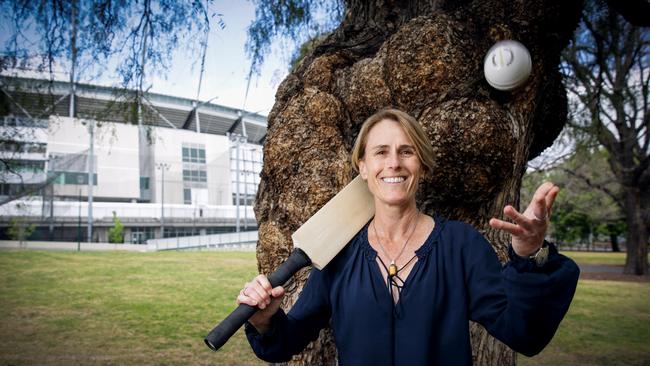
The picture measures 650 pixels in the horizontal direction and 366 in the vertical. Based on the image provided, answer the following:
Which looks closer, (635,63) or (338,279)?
(338,279)

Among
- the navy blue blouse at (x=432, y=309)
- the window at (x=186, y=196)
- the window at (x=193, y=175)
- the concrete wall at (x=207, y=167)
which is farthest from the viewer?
the window at (x=186, y=196)

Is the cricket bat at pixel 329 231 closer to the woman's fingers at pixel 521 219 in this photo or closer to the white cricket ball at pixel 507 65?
the woman's fingers at pixel 521 219

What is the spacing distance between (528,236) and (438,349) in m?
0.62

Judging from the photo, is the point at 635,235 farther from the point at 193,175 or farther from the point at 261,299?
the point at 193,175

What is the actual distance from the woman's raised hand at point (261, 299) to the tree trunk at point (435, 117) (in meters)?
1.19

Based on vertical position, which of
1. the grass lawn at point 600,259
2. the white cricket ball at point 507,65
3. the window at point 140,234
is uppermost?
the white cricket ball at point 507,65

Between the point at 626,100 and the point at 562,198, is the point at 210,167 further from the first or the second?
the point at 626,100

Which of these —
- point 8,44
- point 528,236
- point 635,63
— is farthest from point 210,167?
point 528,236

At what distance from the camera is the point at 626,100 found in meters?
14.7

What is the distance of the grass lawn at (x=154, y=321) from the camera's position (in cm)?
657

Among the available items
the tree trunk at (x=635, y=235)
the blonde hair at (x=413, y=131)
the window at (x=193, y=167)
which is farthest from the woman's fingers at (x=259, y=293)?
the window at (x=193, y=167)

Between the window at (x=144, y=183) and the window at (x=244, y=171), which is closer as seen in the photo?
the window at (x=144, y=183)

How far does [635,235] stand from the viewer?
17.7 metres

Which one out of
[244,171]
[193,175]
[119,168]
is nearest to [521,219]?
[119,168]
